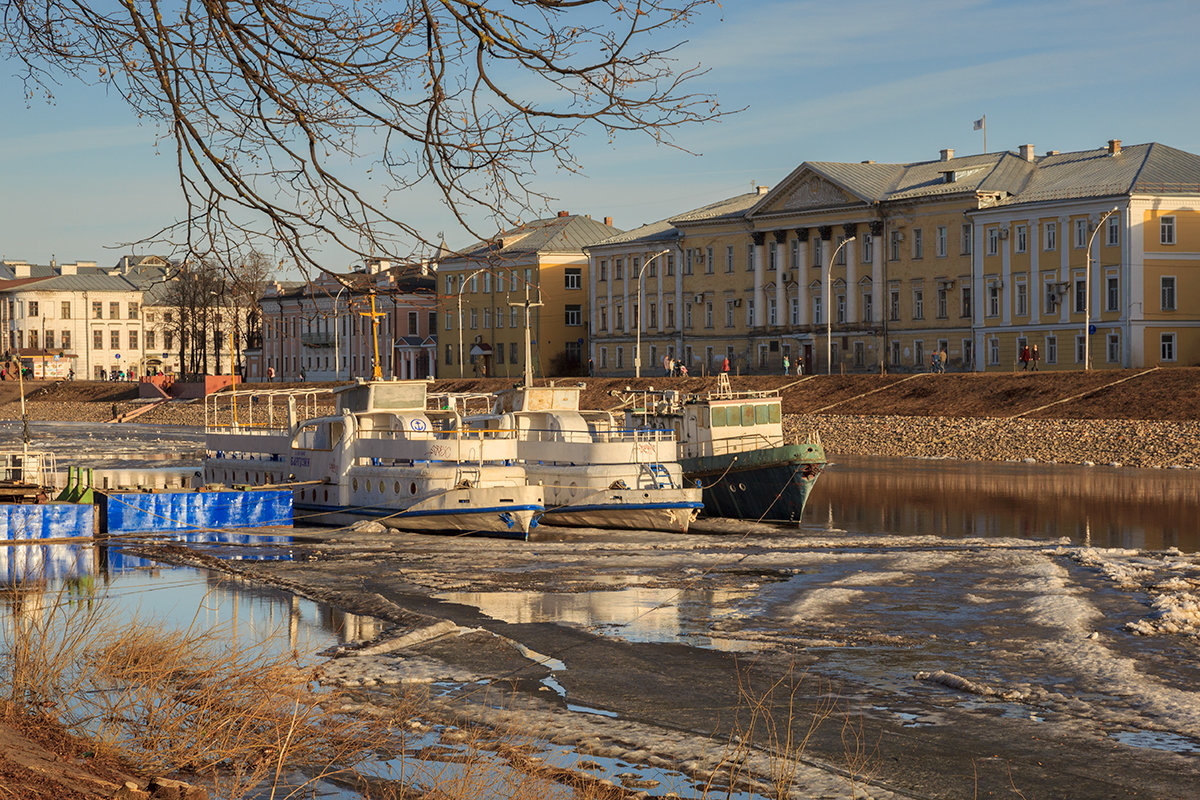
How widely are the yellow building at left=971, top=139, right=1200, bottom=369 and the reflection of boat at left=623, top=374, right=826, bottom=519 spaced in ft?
128

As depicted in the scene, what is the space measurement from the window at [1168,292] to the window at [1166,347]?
1458mm

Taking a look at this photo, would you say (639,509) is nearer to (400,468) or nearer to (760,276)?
(400,468)

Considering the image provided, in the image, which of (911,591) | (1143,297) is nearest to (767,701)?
(911,591)

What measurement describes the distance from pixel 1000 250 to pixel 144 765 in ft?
251

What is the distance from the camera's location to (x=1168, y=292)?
74.6 metres

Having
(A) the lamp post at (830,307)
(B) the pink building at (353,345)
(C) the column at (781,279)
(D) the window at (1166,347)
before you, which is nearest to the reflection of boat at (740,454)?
(D) the window at (1166,347)

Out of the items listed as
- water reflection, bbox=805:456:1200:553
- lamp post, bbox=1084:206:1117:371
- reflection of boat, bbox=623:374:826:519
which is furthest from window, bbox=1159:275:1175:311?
reflection of boat, bbox=623:374:826:519

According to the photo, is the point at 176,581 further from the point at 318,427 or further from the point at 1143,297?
the point at 1143,297

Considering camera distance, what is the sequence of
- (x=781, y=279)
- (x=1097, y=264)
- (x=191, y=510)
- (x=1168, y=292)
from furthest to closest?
(x=781, y=279) → (x=1097, y=264) → (x=1168, y=292) → (x=191, y=510)

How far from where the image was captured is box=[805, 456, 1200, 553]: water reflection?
31.8 metres

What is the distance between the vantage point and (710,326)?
98.6 metres

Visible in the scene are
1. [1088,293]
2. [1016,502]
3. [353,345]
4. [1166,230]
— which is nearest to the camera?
[1016,502]

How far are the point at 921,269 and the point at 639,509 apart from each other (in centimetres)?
5690

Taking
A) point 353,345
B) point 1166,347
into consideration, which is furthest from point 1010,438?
point 353,345
